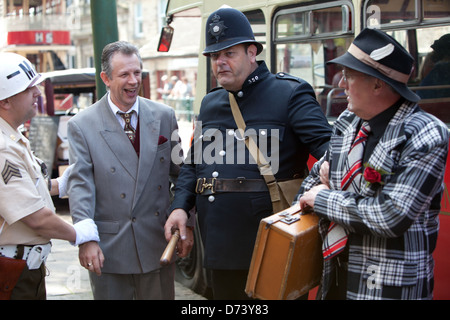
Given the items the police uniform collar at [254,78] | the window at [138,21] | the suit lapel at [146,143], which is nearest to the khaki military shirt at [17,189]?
the suit lapel at [146,143]

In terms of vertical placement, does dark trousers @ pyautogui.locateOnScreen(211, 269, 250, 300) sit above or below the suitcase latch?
below

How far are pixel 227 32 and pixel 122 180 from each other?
968 mm

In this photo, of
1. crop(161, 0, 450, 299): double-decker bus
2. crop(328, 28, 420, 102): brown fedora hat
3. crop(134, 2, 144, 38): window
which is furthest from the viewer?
crop(134, 2, 144, 38): window

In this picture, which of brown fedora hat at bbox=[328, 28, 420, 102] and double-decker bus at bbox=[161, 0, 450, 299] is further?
double-decker bus at bbox=[161, 0, 450, 299]

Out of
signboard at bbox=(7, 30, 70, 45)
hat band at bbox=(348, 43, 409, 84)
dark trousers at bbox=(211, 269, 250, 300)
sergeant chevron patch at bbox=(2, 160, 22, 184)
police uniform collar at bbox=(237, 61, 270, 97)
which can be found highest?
signboard at bbox=(7, 30, 70, 45)

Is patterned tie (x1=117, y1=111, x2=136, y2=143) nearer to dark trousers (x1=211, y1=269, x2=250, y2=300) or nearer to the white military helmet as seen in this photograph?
the white military helmet

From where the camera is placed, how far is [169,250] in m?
2.93

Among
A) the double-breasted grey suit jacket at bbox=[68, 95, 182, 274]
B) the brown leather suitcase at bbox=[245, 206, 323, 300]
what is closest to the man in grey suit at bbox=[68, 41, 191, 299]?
the double-breasted grey suit jacket at bbox=[68, 95, 182, 274]

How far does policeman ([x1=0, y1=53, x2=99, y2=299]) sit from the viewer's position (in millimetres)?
2727

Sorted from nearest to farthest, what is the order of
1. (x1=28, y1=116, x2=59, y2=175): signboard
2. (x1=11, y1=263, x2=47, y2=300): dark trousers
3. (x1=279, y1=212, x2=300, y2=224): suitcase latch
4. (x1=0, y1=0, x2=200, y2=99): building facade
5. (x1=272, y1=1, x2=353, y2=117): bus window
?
(x1=279, y1=212, x2=300, y2=224): suitcase latch, (x1=11, y1=263, x2=47, y2=300): dark trousers, (x1=272, y1=1, x2=353, y2=117): bus window, (x1=28, y1=116, x2=59, y2=175): signboard, (x1=0, y1=0, x2=200, y2=99): building facade

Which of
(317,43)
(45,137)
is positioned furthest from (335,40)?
(45,137)

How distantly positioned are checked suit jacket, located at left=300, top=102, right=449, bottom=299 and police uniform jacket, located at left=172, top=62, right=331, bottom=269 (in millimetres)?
718

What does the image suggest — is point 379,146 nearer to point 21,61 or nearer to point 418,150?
point 418,150
